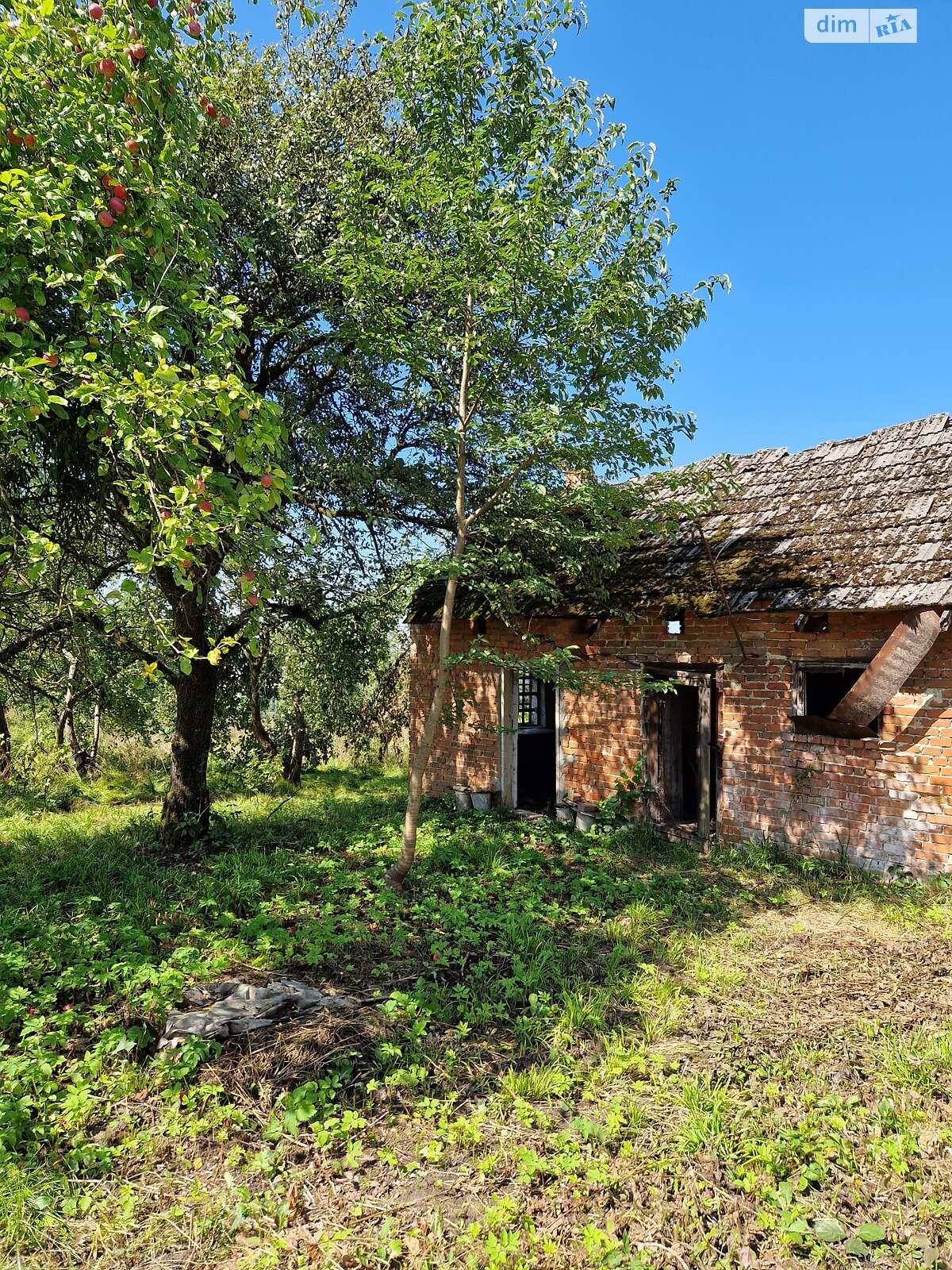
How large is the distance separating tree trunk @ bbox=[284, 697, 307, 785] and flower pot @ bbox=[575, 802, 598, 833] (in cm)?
711

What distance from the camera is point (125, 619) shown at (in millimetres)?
9016

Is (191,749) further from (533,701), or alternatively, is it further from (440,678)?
(533,701)

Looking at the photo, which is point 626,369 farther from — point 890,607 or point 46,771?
point 46,771

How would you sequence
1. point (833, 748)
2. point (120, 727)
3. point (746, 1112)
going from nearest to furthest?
1. point (746, 1112)
2. point (833, 748)
3. point (120, 727)

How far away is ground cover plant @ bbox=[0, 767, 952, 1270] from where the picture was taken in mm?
3141

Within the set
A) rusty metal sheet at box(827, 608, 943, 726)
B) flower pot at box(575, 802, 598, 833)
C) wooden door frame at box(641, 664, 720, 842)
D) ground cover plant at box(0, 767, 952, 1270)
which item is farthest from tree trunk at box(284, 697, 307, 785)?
rusty metal sheet at box(827, 608, 943, 726)

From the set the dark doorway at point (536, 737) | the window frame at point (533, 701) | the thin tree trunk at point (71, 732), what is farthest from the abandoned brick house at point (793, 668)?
the thin tree trunk at point (71, 732)

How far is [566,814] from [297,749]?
6.99m

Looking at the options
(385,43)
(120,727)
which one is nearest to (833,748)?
(385,43)

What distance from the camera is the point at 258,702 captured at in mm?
14539

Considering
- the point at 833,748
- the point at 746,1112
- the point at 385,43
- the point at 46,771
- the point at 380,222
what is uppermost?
the point at 385,43

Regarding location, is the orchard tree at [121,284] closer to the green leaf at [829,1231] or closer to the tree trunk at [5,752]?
the green leaf at [829,1231]

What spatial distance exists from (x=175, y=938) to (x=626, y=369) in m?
6.78

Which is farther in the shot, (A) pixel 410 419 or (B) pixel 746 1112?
(A) pixel 410 419
